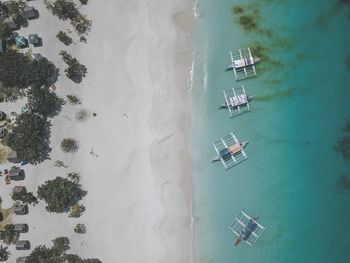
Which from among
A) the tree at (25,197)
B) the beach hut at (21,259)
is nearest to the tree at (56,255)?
the beach hut at (21,259)

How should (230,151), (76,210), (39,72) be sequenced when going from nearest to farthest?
(230,151) < (39,72) < (76,210)

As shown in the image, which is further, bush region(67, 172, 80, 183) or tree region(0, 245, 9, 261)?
A: tree region(0, 245, 9, 261)

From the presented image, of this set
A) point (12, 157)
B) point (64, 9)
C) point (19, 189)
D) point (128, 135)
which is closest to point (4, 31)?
point (64, 9)

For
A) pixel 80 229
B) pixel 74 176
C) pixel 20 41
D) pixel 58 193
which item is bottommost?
pixel 80 229

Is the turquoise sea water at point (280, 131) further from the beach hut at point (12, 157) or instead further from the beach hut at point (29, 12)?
the beach hut at point (12, 157)

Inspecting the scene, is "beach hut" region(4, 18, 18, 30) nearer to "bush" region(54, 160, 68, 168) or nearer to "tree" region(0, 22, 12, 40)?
"tree" region(0, 22, 12, 40)

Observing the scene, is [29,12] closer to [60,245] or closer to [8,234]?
[8,234]

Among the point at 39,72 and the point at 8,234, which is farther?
the point at 8,234

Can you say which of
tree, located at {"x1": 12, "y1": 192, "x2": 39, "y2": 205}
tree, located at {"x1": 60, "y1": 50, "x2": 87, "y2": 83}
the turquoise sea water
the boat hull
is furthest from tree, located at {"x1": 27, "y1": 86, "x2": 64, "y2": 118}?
the boat hull
